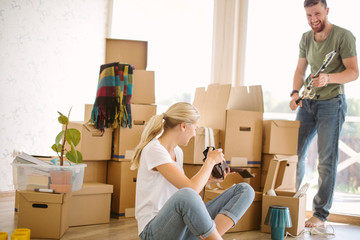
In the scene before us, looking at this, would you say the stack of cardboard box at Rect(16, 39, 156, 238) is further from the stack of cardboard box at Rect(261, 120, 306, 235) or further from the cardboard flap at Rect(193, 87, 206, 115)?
the stack of cardboard box at Rect(261, 120, 306, 235)

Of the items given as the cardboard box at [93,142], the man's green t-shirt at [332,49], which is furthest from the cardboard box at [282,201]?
the cardboard box at [93,142]

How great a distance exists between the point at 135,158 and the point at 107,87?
1.04m

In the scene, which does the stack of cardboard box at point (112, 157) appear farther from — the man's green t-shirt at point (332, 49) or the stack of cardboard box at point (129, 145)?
the man's green t-shirt at point (332, 49)

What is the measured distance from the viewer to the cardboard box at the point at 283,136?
295cm

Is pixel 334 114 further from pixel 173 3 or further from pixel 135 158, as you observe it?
pixel 173 3

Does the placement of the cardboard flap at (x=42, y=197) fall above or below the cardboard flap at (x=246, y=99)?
below

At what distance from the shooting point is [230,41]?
3.66 metres

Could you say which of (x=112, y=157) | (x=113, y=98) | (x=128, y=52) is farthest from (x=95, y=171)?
(x=128, y=52)

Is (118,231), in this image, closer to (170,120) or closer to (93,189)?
(93,189)

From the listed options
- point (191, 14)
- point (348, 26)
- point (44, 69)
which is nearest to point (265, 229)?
point (348, 26)

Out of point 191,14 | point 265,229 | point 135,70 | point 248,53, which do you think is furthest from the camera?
point 191,14

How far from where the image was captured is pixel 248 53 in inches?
144

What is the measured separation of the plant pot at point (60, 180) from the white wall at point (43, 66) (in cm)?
135

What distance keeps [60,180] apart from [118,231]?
48cm
